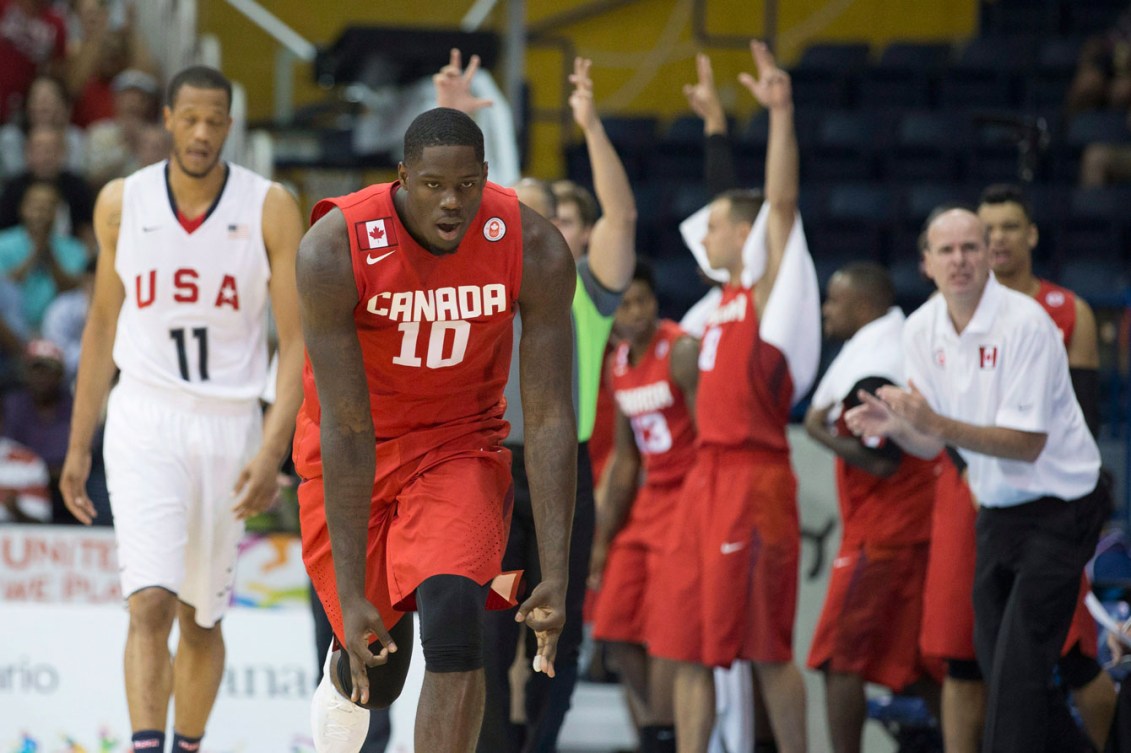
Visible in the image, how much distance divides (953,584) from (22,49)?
7.92 meters

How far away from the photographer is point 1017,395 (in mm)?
5219

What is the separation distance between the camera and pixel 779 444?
630 cm

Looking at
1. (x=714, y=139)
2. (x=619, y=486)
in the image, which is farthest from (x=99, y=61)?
(x=619, y=486)

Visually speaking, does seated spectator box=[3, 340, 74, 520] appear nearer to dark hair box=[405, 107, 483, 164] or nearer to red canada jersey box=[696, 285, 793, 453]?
red canada jersey box=[696, 285, 793, 453]

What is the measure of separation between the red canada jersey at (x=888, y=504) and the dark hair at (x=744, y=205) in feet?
2.87

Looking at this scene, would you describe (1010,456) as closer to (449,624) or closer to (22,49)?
(449,624)

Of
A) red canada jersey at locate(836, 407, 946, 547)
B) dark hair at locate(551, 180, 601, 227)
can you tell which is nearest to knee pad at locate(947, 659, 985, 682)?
red canada jersey at locate(836, 407, 946, 547)

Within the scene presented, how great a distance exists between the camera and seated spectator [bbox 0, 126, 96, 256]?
33.1 ft

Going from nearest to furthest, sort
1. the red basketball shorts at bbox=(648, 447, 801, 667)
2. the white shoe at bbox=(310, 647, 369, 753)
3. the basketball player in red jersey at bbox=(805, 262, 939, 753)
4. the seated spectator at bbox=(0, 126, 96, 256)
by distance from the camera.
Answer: the white shoe at bbox=(310, 647, 369, 753) → the red basketball shorts at bbox=(648, 447, 801, 667) → the basketball player in red jersey at bbox=(805, 262, 939, 753) → the seated spectator at bbox=(0, 126, 96, 256)

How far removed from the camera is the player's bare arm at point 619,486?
6.92 m

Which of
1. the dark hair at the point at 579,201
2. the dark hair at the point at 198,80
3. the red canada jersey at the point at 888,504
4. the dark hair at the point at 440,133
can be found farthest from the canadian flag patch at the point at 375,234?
the red canada jersey at the point at 888,504

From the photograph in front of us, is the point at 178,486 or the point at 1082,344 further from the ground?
the point at 1082,344

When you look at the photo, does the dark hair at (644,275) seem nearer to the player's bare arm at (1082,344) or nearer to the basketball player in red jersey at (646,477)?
the basketball player in red jersey at (646,477)

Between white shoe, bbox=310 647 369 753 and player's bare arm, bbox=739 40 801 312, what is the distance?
2.61 m
